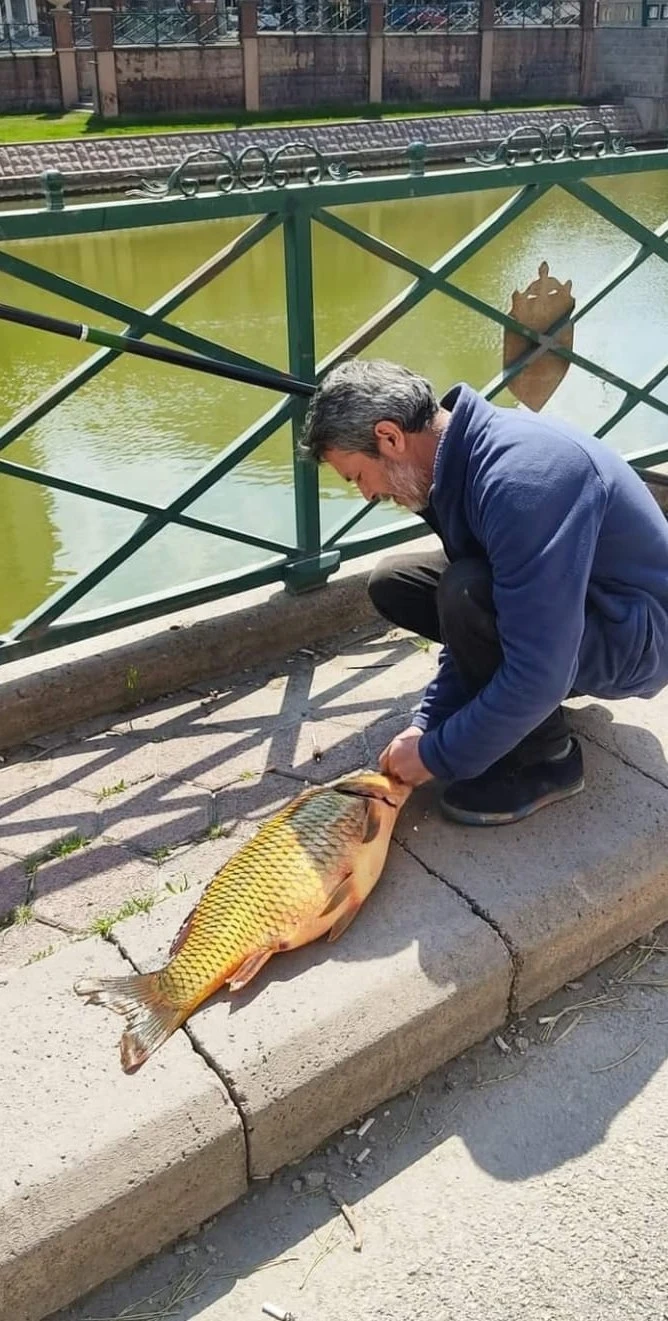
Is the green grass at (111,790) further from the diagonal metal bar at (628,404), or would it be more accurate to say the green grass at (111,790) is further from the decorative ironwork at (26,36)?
the decorative ironwork at (26,36)

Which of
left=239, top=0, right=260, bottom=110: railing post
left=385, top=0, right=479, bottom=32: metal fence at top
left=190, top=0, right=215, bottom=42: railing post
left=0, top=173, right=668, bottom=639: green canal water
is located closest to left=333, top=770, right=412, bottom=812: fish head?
left=0, top=173, right=668, bottom=639: green canal water

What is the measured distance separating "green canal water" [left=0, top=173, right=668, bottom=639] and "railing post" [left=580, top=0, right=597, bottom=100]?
19706 millimetres

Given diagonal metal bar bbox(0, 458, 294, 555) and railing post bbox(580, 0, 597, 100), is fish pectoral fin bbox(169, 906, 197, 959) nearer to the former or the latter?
diagonal metal bar bbox(0, 458, 294, 555)

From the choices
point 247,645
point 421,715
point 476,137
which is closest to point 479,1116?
point 421,715

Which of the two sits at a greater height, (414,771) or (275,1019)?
(414,771)

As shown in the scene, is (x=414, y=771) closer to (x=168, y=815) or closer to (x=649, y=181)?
(x=168, y=815)

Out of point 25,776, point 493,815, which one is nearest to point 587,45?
point 25,776

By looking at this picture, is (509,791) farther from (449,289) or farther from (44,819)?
(449,289)

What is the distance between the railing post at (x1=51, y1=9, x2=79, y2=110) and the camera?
85.2 feet

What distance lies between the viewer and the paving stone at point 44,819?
2.95 m

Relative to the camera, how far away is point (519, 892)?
233cm

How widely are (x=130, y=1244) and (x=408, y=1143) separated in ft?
1.69

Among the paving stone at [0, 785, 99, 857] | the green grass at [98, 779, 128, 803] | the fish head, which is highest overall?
the fish head

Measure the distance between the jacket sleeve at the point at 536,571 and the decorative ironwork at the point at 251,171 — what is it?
152cm
